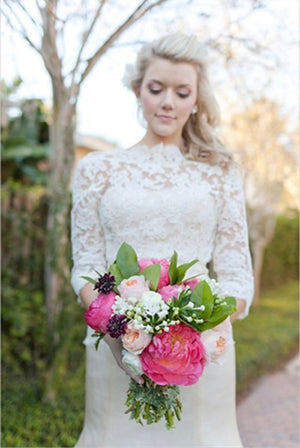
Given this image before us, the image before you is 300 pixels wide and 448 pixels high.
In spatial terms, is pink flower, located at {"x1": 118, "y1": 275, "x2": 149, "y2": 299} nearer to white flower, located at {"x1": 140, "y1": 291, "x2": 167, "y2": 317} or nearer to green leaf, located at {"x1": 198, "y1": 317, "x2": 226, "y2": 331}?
white flower, located at {"x1": 140, "y1": 291, "x2": 167, "y2": 317}

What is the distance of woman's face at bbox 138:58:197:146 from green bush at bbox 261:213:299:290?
1117 cm

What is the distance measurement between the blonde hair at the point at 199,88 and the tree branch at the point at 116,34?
1.09m

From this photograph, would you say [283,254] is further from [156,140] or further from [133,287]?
[133,287]

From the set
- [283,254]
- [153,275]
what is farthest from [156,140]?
[283,254]

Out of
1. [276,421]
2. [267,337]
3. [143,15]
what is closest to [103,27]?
[143,15]

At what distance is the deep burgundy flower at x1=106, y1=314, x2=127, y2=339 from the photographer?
178cm

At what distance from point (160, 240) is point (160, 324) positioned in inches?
25.9

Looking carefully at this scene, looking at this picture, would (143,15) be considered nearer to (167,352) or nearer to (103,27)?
(103,27)

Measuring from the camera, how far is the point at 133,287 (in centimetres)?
184

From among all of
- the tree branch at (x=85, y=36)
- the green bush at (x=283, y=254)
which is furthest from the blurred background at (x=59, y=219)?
the green bush at (x=283, y=254)

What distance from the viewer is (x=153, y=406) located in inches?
75.4

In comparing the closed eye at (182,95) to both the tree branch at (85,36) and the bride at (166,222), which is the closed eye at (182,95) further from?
the tree branch at (85,36)

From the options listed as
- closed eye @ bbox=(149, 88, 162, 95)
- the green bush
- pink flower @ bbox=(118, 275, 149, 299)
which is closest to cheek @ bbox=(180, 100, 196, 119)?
closed eye @ bbox=(149, 88, 162, 95)

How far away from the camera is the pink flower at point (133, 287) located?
1831mm
